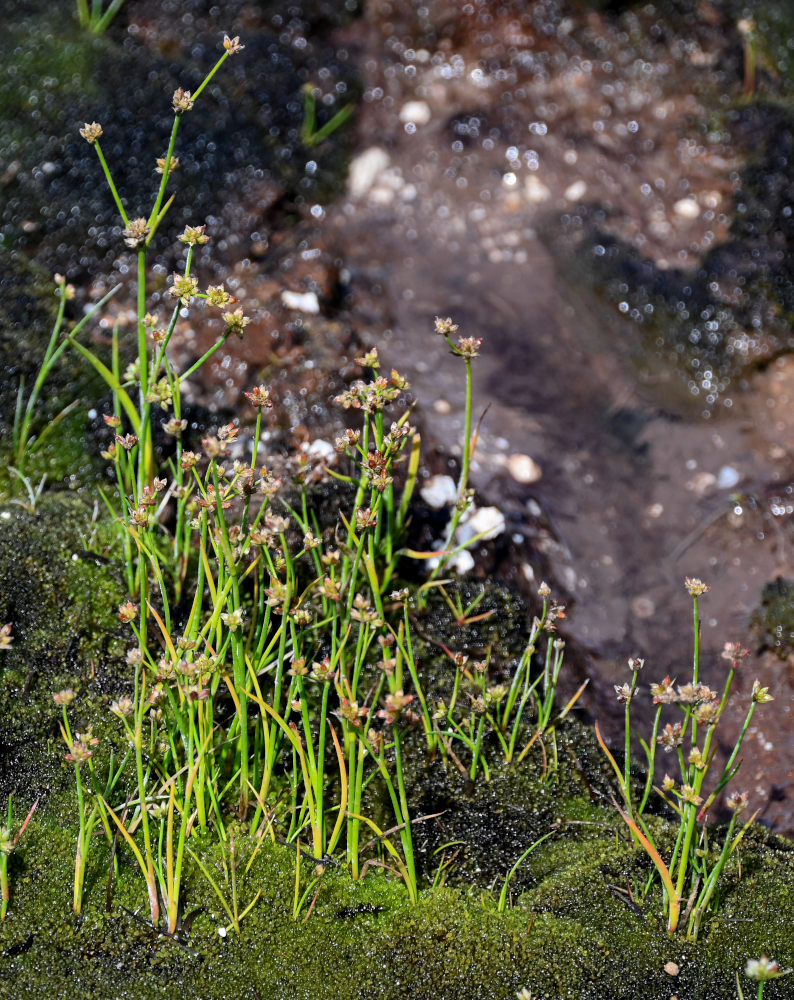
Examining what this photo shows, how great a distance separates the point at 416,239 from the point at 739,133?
172 cm

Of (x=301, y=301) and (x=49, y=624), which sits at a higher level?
(x=301, y=301)

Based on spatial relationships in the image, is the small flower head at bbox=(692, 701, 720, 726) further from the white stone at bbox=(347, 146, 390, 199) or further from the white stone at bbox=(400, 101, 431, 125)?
the white stone at bbox=(400, 101, 431, 125)

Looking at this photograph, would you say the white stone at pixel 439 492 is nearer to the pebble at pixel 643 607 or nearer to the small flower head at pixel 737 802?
the pebble at pixel 643 607

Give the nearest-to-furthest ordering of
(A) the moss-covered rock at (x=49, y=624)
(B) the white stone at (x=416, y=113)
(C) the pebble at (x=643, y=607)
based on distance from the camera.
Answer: (A) the moss-covered rock at (x=49, y=624) → (C) the pebble at (x=643, y=607) → (B) the white stone at (x=416, y=113)

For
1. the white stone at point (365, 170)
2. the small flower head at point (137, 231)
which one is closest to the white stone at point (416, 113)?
the white stone at point (365, 170)

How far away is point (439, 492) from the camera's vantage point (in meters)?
2.94

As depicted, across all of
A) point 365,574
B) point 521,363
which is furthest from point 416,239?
point 365,574

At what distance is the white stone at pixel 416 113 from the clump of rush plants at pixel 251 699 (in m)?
2.41

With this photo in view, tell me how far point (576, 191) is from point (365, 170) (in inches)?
42.9

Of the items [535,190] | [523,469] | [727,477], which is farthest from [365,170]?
[727,477]

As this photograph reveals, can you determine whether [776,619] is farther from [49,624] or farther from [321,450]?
[49,624]

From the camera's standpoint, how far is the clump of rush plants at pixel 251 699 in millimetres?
1791

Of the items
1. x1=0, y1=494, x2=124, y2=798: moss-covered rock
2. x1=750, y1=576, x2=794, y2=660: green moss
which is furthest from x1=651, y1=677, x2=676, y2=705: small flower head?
x1=0, y1=494, x2=124, y2=798: moss-covered rock

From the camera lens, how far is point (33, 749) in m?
2.05
